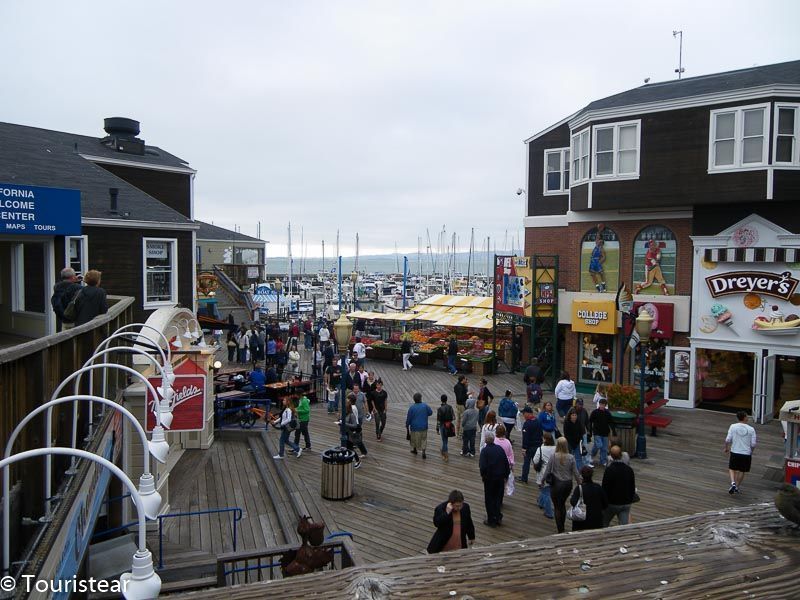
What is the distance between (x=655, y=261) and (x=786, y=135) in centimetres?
568

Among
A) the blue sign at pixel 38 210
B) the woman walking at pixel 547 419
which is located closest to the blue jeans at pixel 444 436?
the woman walking at pixel 547 419

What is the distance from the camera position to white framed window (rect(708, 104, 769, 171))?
743 inches

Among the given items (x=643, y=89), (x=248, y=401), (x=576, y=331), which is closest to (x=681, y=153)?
(x=643, y=89)

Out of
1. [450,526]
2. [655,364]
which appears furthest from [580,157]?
[450,526]

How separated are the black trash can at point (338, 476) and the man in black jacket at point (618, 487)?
5195mm

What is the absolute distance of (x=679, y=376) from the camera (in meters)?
21.4

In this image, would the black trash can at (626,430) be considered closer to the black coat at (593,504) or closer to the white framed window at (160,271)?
the black coat at (593,504)

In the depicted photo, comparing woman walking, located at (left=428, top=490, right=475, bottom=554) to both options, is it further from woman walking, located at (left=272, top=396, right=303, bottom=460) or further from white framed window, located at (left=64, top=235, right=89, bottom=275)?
white framed window, located at (left=64, top=235, right=89, bottom=275)

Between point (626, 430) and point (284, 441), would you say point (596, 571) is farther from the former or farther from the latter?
point (626, 430)

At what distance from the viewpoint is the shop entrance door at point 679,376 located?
832 inches

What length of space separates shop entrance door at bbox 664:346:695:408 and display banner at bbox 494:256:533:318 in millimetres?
5823

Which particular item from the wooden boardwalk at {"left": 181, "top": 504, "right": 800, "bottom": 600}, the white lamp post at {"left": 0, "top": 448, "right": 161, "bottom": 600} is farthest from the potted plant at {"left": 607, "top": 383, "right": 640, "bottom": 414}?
the white lamp post at {"left": 0, "top": 448, "right": 161, "bottom": 600}

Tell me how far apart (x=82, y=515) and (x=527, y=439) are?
9.33 meters

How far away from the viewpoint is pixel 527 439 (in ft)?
41.6
